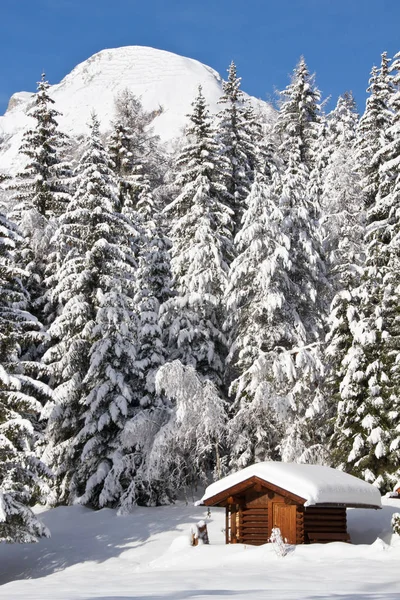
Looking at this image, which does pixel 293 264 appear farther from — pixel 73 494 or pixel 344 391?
pixel 73 494

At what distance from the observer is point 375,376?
3039cm

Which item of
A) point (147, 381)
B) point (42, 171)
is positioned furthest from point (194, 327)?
point (42, 171)

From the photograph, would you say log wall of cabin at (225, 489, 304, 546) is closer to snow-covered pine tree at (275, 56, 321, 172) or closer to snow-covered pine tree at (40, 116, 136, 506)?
snow-covered pine tree at (40, 116, 136, 506)

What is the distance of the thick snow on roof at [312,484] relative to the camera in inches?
930

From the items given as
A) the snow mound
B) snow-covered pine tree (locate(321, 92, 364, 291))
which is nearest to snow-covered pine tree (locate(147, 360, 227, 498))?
snow-covered pine tree (locate(321, 92, 364, 291))

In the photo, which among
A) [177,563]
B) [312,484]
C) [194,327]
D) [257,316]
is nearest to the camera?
[177,563]

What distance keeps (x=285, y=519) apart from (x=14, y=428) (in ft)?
30.4

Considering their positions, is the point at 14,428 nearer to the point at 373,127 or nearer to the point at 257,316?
the point at 257,316

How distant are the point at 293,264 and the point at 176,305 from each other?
5.54 meters

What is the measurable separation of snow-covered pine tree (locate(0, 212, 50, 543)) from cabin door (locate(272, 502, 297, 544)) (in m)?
7.38

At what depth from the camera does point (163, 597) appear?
44.2 feet

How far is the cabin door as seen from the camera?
24688 mm

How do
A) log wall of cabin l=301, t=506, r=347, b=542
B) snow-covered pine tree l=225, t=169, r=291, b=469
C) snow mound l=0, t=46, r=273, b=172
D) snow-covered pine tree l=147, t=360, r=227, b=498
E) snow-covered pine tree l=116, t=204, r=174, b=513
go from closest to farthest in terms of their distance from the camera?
log wall of cabin l=301, t=506, r=347, b=542 < snow-covered pine tree l=147, t=360, r=227, b=498 < snow-covered pine tree l=116, t=204, r=174, b=513 < snow-covered pine tree l=225, t=169, r=291, b=469 < snow mound l=0, t=46, r=273, b=172

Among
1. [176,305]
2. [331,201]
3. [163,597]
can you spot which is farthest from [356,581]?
[331,201]
